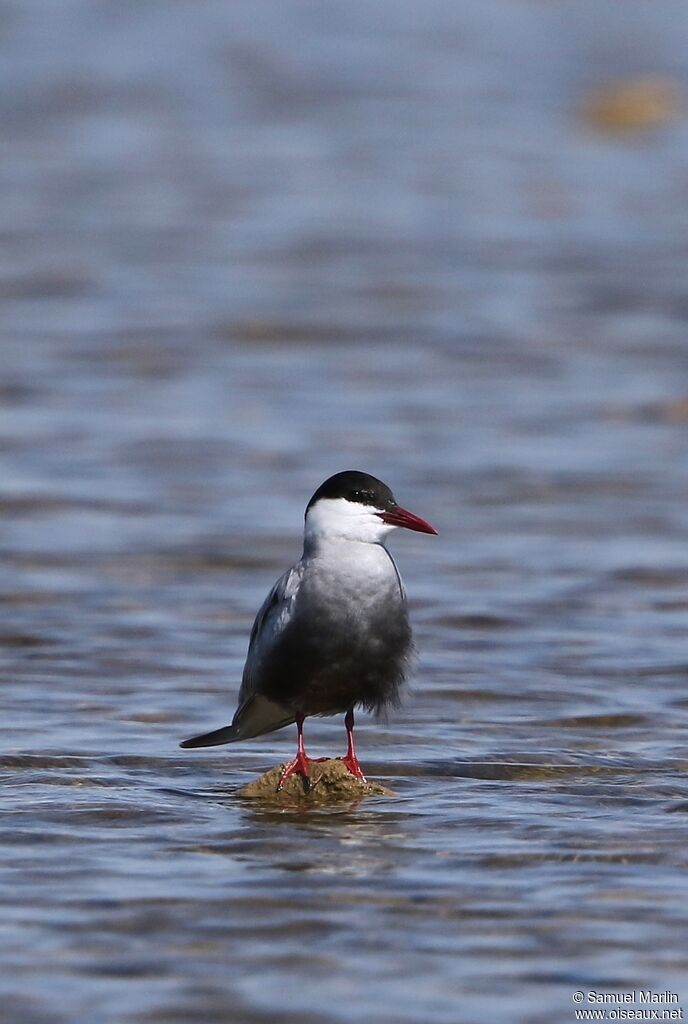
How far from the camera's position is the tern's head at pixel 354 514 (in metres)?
8.15

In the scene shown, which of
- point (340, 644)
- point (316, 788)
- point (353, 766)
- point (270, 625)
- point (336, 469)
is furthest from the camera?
point (336, 469)

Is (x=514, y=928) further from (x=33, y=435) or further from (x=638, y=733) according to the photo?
(x=33, y=435)

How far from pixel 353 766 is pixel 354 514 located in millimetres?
1039

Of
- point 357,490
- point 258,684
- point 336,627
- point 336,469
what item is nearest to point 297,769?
point 258,684

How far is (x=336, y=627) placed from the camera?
26.1ft

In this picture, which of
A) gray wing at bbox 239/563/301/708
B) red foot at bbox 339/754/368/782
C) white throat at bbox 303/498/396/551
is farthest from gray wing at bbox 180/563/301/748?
red foot at bbox 339/754/368/782

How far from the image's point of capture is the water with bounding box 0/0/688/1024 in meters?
6.05

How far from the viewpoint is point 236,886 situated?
6.43 metres

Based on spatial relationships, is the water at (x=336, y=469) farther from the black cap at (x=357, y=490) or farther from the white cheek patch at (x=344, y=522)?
the black cap at (x=357, y=490)

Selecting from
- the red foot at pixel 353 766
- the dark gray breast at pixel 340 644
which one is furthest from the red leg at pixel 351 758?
the dark gray breast at pixel 340 644

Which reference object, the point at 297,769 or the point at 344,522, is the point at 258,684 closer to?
the point at 297,769

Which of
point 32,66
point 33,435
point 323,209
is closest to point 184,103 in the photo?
point 32,66

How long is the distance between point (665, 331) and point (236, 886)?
13389 mm

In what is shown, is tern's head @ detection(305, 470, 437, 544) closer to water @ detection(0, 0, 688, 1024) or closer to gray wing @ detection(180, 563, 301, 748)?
gray wing @ detection(180, 563, 301, 748)
